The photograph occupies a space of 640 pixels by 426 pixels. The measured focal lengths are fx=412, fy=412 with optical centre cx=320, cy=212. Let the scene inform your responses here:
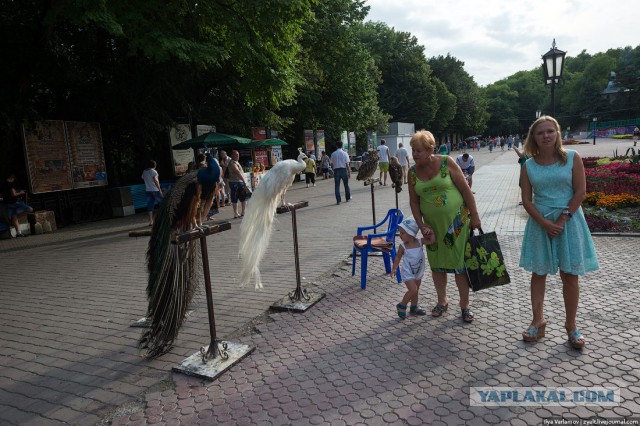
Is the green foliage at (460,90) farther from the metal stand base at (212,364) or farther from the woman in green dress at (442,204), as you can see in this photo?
the metal stand base at (212,364)

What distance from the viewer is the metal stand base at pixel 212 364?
3383 mm

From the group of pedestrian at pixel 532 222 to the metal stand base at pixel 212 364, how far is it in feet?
5.37

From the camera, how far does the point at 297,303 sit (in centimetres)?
480

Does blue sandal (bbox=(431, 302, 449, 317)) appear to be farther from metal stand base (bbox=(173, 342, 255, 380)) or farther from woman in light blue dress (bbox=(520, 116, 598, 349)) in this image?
metal stand base (bbox=(173, 342, 255, 380))

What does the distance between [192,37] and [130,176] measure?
6.34 meters

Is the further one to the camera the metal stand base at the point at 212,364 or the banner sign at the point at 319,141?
the banner sign at the point at 319,141

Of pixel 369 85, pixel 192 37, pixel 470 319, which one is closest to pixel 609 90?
pixel 369 85

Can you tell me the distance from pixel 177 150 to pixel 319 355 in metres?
14.5

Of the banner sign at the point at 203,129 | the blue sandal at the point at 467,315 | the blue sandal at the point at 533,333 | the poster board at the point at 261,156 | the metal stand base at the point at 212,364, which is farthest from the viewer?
the poster board at the point at 261,156

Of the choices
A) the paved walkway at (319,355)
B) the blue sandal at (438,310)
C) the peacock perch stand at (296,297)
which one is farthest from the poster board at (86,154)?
the blue sandal at (438,310)

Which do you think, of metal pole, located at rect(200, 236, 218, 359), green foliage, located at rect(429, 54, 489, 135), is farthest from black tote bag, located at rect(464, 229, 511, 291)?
green foliage, located at rect(429, 54, 489, 135)

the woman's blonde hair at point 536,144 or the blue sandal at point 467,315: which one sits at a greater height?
the woman's blonde hair at point 536,144

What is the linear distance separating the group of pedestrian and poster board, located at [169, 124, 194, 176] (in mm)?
14041

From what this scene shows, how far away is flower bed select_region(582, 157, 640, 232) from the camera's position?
7.75m
